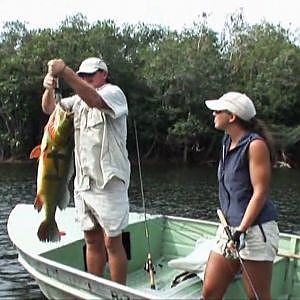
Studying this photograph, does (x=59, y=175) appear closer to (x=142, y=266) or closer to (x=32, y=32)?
(x=142, y=266)

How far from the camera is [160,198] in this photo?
22031 millimetres

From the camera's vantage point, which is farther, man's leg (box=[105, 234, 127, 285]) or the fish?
the fish

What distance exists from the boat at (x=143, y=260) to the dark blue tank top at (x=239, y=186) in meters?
0.88

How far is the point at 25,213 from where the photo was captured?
8.09 m

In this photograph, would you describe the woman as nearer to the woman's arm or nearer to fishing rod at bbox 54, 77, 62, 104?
the woman's arm

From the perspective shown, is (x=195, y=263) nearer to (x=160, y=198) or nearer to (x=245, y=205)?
(x=245, y=205)

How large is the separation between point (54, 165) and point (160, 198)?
16.4 meters

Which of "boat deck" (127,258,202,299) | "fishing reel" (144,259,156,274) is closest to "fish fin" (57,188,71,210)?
"boat deck" (127,258,202,299)

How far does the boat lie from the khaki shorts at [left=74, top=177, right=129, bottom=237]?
1.50ft

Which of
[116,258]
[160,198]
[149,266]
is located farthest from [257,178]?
[160,198]

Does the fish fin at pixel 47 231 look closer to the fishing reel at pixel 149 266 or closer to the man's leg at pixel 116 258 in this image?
the man's leg at pixel 116 258

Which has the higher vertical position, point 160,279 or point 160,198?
point 160,279

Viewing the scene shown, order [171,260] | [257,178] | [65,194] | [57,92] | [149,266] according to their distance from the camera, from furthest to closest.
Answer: [171,260], [149,266], [65,194], [57,92], [257,178]

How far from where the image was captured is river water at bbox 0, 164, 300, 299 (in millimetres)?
9539
